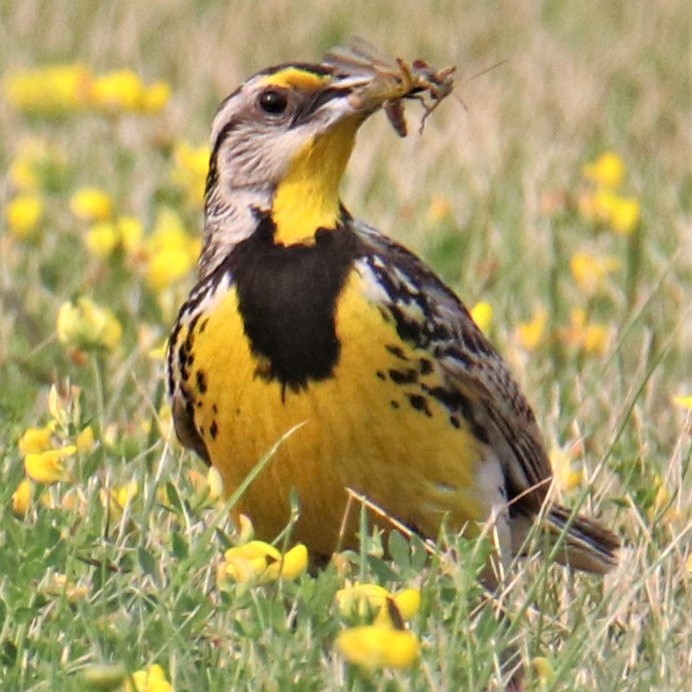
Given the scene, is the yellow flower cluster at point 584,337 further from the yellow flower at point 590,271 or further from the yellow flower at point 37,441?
the yellow flower at point 37,441

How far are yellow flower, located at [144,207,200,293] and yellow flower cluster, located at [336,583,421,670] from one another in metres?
2.61

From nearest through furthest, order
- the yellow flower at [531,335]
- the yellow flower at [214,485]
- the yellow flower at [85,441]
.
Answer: the yellow flower at [214,485] → the yellow flower at [85,441] → the yellow flower at [531,335]

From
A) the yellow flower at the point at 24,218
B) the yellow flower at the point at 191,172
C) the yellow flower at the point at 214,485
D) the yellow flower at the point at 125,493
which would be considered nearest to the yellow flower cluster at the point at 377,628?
the yellow flower at the point at 214,485

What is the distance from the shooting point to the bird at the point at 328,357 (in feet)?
15.4

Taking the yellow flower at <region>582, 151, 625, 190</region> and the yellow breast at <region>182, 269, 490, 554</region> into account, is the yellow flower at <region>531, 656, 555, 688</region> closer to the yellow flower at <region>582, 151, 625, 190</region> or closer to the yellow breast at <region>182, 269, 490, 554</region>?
the yellow breast at <region>182, 269, 490, 554</region>

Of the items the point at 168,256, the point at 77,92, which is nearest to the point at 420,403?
the point at 168,256

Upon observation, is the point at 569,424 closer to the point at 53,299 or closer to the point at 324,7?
the point at 53,299

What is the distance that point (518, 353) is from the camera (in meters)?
6.30

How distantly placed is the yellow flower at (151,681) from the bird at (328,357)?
75cm

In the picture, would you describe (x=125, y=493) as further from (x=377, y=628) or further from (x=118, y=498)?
(x=377, y=628)

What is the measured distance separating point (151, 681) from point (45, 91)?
531cm

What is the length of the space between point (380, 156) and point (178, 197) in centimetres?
86

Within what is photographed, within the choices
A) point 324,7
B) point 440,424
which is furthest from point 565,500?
point 324,7

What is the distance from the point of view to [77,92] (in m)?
8.06
